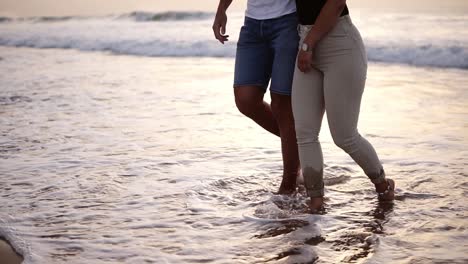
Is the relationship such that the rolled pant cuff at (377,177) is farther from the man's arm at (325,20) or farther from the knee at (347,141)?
the man's arm at (325,20)

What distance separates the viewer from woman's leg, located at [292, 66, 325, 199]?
389 cm

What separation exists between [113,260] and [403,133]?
3.74m

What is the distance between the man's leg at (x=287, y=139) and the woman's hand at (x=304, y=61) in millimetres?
425

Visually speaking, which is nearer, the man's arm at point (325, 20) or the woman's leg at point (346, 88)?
the man's arm at point (325, 20)

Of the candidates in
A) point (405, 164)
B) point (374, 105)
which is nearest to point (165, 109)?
point (374, 105)

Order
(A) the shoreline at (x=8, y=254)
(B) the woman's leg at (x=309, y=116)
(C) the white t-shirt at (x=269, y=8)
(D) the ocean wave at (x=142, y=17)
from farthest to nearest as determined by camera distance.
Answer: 1. (D) the ocean wave at (x=142, y=17)
2. (C) the white t-shirt at (x=269, y=8)
3. (B) the woman's leg at (x=309, y=116)
4. (A) the shoreline at (x=8, y=254)

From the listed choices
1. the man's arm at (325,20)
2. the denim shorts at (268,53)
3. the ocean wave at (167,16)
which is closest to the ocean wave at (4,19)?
the ocean wave at (167,16)

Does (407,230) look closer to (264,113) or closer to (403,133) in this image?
(264,113)

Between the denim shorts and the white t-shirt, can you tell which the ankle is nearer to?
the denim shorts

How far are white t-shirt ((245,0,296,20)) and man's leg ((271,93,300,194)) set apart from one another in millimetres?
497

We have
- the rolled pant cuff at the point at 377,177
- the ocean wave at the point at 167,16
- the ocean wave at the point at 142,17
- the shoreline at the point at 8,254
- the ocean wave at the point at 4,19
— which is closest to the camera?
the shoreline at the point at 8,254

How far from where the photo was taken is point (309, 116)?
12.9 ft

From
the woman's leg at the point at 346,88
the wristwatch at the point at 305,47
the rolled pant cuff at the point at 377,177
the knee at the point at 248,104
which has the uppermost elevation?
the wristwatch at the point at 305,47

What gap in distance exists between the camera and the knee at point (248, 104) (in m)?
4.36
